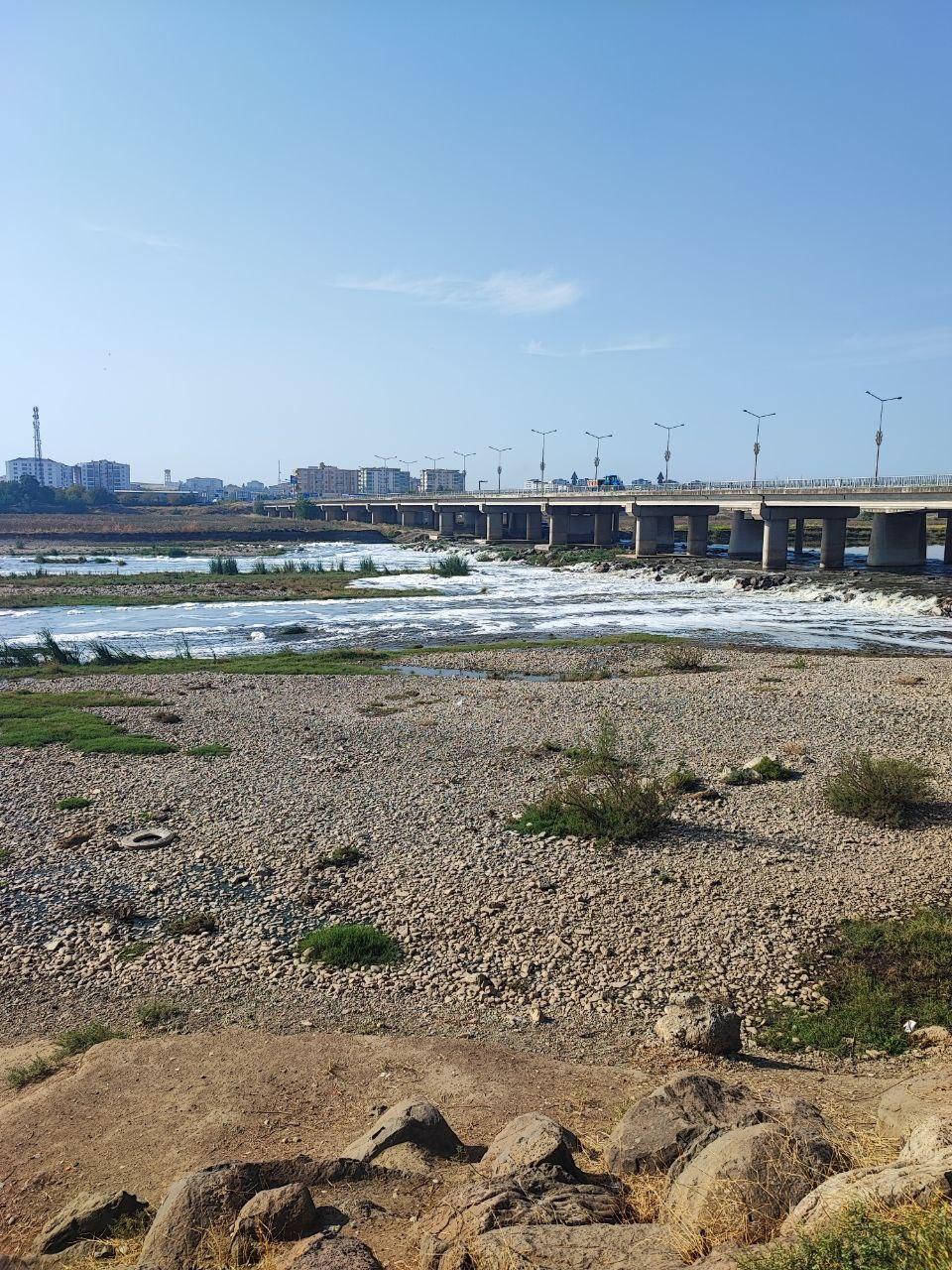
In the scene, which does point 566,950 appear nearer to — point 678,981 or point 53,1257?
point 678,981

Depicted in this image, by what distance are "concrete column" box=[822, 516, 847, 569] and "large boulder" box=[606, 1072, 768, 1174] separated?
67447 mm

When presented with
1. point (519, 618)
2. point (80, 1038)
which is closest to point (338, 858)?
point (80, 1038)

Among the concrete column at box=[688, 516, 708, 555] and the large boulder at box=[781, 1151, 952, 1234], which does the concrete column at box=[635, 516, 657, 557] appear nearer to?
the concrete column at box=[688, 516, 708, 555]

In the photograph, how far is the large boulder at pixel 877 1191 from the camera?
5.08 meters

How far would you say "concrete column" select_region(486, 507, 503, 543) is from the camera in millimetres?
118812

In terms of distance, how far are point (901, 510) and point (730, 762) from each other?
52.0 m

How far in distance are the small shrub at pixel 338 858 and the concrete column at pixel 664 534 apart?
80.2 m

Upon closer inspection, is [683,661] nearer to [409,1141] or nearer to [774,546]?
[409,1141]

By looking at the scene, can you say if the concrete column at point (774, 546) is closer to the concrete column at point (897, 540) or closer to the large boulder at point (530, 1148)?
the concrete column at point (897, 540)

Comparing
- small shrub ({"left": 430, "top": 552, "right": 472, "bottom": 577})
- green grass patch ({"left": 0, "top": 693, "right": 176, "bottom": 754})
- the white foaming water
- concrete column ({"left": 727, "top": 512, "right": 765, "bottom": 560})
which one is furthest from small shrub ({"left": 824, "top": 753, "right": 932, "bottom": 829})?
concrete column ({"left": 727, "top": 512, "right": 765, "bottom": 560})

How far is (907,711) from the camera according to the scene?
23641 millimetres

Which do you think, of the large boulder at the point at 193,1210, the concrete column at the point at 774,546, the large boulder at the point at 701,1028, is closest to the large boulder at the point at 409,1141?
the large boulder at the point at 193,1210

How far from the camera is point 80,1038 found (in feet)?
33.2

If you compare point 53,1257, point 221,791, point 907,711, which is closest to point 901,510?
point 907,711
